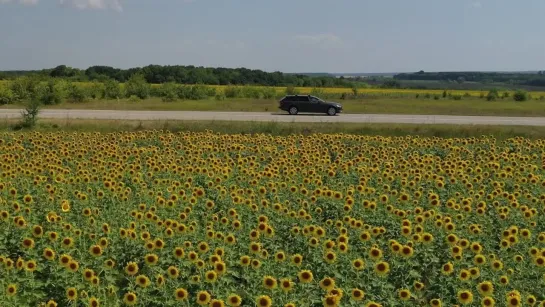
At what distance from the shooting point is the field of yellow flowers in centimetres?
593

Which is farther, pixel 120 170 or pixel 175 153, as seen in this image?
pixel 175 153

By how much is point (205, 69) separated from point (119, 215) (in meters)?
73.0

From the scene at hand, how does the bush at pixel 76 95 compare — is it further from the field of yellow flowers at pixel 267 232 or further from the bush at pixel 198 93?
the field of yellow flowers at pixel 267 232

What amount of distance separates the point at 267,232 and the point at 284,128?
15977 mm

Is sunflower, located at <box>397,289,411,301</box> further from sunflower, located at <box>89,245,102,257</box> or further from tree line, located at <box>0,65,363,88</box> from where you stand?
tree line, located at <box>0,65,363,88</box>

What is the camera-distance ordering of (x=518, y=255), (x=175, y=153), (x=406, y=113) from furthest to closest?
1. (x=406, y=113)
2. (x=175, y=153)
3. (x=518, y=255)

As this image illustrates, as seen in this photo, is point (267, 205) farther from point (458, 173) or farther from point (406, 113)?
point (406, 113)

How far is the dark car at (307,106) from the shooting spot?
1382 inches

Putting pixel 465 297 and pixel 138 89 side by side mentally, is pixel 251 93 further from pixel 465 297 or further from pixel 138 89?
pixel 465 297

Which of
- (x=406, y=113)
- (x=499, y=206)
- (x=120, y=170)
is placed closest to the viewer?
(x=499, y=206)

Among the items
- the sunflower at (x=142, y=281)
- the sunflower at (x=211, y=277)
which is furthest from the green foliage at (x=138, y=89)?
the sunflower at (x=211, y=277)

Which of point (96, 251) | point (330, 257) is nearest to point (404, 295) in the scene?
point (330, 257)

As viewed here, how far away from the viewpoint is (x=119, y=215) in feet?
27.7

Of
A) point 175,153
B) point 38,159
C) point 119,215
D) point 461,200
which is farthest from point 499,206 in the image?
point 38,159
